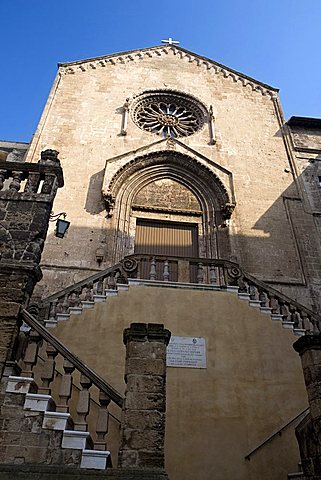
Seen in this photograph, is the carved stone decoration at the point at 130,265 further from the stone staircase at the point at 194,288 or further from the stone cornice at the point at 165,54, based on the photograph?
the stone cornice at the point at 165,54

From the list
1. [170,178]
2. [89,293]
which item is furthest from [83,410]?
[170,178]

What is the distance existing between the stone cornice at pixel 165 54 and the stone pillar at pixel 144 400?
48.1ft

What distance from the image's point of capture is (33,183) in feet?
21.1

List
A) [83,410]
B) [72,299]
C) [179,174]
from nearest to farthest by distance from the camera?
[83,410] → [72,299] → [179,174]

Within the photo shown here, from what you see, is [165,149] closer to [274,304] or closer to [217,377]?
[274,304]

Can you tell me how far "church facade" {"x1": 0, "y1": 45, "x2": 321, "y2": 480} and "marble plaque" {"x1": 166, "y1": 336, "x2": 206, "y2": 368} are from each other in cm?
10

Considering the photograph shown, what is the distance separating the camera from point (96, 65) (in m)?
16.8

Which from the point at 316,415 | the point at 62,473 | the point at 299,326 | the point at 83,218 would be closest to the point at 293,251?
the point at 299,326

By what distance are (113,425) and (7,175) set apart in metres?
4.36

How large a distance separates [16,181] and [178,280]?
3.77 meters

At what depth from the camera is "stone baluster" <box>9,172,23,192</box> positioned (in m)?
6.31

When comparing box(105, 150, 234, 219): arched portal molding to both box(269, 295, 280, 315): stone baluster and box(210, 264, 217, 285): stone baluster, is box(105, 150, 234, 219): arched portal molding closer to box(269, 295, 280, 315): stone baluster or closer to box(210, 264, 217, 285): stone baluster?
box(210, 264, 217, 285): stone baluster

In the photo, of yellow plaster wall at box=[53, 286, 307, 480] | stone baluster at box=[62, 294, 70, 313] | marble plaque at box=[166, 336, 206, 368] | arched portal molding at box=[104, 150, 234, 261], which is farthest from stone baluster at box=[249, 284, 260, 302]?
stone baluster at box=[62, 294, 70, 313]

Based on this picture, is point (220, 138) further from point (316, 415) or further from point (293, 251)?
point (316, 415)
